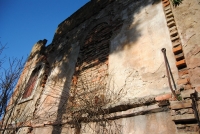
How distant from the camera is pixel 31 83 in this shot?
6.71 m

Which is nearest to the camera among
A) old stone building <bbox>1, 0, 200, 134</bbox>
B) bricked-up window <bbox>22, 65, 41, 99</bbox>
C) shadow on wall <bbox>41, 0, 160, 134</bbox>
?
old stone building <bbox>1, 0, 200, 134</bbox>

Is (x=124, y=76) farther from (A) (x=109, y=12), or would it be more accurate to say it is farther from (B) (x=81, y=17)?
(B) (x=81, y=17)

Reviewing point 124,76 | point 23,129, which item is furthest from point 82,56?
point 23,129

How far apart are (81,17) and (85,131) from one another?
4.97 m

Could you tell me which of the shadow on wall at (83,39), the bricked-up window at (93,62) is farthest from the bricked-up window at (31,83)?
the bricked-up window at (93,62)

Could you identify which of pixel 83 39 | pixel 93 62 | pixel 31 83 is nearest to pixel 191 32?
pixel 93 62

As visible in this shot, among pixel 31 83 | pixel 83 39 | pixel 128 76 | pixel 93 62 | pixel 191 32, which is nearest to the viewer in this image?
pixel 191 32

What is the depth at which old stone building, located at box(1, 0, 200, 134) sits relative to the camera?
2.31 metres

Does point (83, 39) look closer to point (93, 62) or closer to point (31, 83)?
point (93, 62)

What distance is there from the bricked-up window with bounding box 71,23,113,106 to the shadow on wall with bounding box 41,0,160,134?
5 cm

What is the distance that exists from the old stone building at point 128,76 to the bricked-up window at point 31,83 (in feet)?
2.79

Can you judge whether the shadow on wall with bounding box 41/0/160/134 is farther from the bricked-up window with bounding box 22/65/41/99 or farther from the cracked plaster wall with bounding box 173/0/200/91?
the bricked-up window with bounding box 22/65/41/99

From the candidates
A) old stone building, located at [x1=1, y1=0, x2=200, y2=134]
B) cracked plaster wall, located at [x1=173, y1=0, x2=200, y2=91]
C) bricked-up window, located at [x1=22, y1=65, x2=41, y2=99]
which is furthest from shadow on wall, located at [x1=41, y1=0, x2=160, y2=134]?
bricked-up window, located at [x1=22, y1=65, x2=41, y2=99]

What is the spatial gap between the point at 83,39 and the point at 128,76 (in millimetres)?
2855
